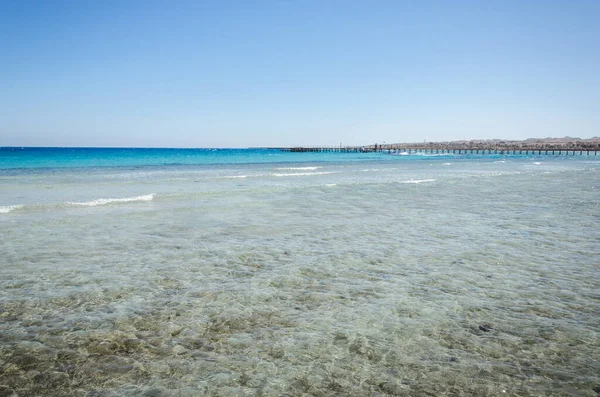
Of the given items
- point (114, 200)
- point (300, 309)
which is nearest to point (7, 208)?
point (114, 200)

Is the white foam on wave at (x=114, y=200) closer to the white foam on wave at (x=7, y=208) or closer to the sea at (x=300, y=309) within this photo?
the white foam on wave at (x=7, y=208)

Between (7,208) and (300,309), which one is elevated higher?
(7,208)

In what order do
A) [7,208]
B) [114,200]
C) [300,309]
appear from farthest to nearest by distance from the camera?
[114,200] < [7,208] < [300,309]

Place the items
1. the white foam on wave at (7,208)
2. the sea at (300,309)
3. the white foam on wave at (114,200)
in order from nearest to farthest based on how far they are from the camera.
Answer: the sea at (300,309) < the white foam on wave at (7,208) < the white foam on wave at (114,200)

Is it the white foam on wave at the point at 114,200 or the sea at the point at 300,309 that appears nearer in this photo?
the sea at the point at 300,309

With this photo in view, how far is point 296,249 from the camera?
880 cm

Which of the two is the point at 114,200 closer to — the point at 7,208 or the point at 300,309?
the point at 7,208

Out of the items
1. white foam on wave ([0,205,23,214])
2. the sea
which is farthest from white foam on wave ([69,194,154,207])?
the sea

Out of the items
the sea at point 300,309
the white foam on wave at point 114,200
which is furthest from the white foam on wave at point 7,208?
the sea at point 300,309

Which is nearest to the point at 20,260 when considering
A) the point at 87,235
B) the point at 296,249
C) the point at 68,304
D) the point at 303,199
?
the point at 87,235

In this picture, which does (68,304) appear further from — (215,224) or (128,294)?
(215,224)

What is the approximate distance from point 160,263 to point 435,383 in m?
5.85

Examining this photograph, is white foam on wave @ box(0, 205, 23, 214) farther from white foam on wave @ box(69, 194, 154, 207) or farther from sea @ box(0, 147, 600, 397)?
sea @ box(0, 147, 600, 397)

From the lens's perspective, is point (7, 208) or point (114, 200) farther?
point (114, 200)
